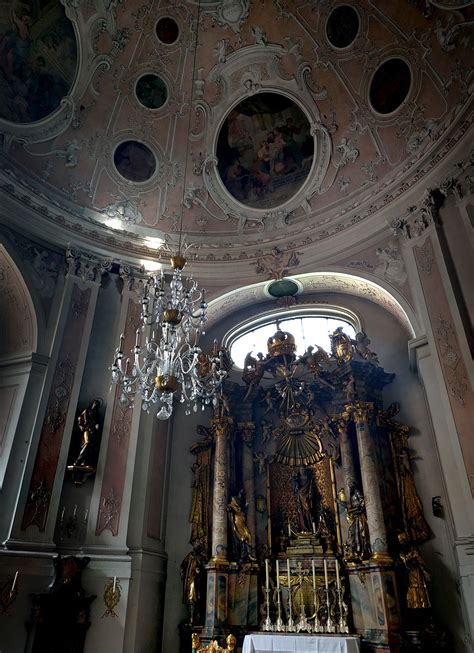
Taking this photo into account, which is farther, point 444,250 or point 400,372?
point 400,372

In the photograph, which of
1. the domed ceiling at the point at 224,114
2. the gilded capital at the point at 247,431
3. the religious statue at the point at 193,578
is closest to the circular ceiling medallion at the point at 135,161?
the domed ceiling at the point at 224,114

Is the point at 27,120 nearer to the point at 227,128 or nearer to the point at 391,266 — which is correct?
the point at 227,128

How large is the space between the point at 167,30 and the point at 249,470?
364 inches

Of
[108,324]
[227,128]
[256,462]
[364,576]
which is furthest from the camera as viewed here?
[227,128]

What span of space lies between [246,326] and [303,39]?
6407 mm

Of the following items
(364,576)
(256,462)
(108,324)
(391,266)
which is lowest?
(364,576)

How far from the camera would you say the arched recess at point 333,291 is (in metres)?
9.14

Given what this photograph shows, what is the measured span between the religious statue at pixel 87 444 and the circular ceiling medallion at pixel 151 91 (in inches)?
266

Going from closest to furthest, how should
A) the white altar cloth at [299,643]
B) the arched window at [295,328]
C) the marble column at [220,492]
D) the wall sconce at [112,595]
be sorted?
1. the white altar cloth at [299,643]
2. the wall sconce at [112,595]
3. the marble column at [220,492]
4. the arched window at [295,328]

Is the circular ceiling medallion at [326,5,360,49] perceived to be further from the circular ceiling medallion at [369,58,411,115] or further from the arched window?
the arched window

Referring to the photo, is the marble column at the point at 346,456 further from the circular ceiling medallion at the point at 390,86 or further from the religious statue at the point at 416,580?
the circular ceiling medallion at the point at 390,86

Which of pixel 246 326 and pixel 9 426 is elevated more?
pixel 246 326

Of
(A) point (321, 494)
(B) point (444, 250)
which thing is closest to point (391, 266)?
(B) point (444, 250)

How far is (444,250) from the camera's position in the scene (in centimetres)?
816
